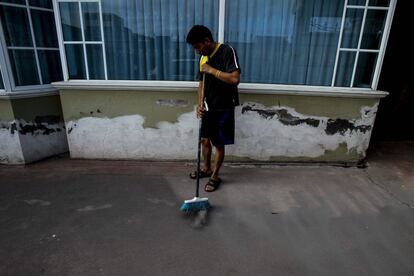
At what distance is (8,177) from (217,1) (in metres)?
3.49

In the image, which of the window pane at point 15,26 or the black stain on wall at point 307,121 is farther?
the black stain on wall at point 307,121

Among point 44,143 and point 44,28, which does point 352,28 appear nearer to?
point 44,28

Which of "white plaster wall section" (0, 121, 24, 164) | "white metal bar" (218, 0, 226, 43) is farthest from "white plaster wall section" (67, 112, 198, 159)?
"white metal bar" (218, 0, 226, 43)

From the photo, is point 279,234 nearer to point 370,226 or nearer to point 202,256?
point 202,256

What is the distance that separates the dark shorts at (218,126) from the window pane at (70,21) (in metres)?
2.10

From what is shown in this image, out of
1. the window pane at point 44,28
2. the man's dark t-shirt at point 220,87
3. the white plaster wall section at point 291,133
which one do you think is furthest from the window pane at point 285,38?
the window pane at point 44,28

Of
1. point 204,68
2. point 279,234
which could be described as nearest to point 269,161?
point 279,234

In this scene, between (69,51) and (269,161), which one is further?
(269,161)

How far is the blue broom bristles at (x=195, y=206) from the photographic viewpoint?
273cm

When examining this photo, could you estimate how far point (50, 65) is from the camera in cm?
397

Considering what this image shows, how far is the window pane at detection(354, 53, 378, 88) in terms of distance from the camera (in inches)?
141

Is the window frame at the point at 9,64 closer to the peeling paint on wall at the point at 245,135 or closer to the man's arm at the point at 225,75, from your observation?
the peeling paint on wall at the point at 245,135

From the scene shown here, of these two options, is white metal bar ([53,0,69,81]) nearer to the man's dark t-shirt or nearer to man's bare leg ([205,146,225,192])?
the man's dark t-shirt

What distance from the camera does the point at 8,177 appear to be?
3498 millimetres
